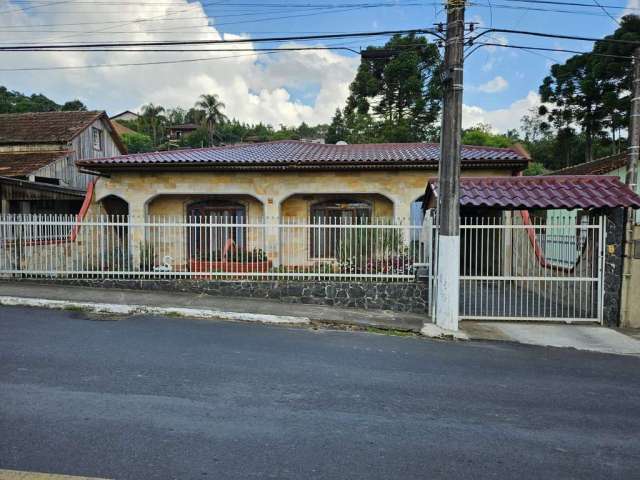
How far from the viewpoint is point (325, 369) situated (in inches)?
217

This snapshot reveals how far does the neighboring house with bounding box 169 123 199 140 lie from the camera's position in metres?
57.7

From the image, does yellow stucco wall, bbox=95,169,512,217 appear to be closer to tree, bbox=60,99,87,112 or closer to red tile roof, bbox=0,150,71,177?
red tile roof, bbox=0,150,71,177

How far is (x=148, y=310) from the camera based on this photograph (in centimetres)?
858

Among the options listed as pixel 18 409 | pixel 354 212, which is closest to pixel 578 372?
pixel 18 409

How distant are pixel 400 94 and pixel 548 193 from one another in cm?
3000

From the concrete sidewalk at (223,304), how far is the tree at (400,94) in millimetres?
28848

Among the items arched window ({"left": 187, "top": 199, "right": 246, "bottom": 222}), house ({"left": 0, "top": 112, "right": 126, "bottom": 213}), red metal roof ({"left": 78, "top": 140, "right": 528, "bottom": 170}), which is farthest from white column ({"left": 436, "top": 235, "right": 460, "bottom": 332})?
house ({"left": 0, "top": 112, "right": 126, "bottom": 213})

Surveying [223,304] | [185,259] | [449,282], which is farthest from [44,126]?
[449,282]

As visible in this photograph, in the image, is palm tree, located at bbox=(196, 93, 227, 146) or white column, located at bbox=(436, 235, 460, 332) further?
palm tree, located at bbox=(196, 93, 227, 146)

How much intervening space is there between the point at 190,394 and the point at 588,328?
23.1 ft

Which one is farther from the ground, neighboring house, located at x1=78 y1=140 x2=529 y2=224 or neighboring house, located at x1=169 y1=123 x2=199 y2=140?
neighboring house, located at x1=169 y1=123 x2=199 y2=140

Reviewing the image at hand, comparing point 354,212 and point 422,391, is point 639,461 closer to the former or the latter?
point 422,391

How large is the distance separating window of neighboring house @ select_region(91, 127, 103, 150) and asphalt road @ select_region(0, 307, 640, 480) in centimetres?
1835

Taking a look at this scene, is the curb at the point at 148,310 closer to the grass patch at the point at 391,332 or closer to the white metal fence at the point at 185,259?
the grass patch at the point at 391,332
